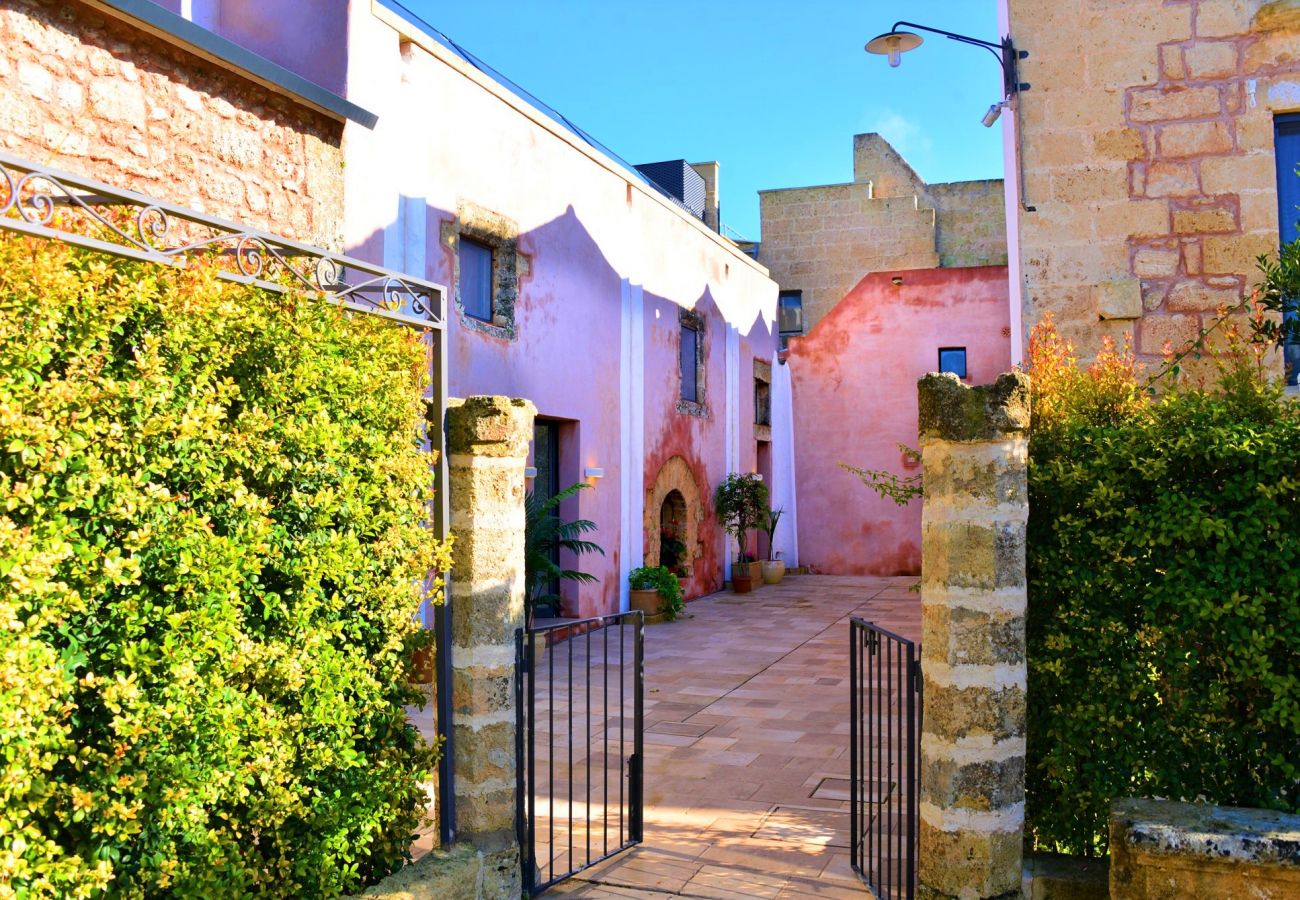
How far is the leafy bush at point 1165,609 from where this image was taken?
3.56 metres

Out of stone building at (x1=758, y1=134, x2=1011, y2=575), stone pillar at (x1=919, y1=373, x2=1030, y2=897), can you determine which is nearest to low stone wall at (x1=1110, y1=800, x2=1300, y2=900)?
stone pillar at (x1=919, y1=373, x2=1030, y2=897)

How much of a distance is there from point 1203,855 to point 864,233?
2113 cm

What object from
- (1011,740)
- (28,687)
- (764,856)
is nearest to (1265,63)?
(1011,740)

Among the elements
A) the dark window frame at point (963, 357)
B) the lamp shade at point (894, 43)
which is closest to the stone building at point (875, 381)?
the dark window frame at point (963, 357)

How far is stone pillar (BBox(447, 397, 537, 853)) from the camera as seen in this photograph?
13.3ft

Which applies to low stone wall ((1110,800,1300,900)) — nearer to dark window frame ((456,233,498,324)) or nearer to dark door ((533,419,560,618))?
dark window frame ((456,233,498,324))

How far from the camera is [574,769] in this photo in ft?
20.7

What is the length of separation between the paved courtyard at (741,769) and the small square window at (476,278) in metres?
3.66

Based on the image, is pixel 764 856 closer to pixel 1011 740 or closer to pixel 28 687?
pixel 1011 740

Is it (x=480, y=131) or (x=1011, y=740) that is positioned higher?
(x=480, y=131)

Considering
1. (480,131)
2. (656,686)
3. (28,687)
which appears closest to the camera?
(28,687)

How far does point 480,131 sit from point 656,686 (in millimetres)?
5508

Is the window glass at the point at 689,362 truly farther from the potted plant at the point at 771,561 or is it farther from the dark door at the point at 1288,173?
the dark door at the point at 1288,173

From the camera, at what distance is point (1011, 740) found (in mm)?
3787
